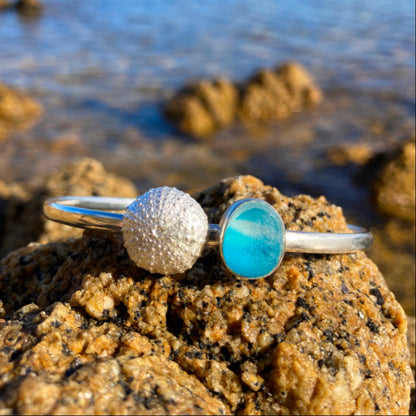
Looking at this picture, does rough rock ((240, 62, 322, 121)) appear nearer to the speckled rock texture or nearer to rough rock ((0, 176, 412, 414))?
the speckled rock texture

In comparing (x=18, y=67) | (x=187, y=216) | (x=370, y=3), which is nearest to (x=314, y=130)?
(x=187, y=216)

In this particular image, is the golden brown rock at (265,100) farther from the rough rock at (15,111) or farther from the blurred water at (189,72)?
the rough rock at (15,111)

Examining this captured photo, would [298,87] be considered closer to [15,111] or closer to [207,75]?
[207,75]

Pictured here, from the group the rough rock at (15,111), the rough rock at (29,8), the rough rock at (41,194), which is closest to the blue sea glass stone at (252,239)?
the rough rock at (41,194)

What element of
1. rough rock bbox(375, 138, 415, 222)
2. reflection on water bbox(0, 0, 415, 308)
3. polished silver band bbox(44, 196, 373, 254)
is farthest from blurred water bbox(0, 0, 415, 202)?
polished silver band bbox(44, 196, 373, 254)

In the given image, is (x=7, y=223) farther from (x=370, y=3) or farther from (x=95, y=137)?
(x=370, y=3)

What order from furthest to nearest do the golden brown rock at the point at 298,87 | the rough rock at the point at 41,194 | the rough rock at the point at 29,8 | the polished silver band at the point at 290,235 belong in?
1. the rough rock at the point at 29,8
2. the golden brown rock at the point at 298,87
3. the rough rock at the point at 41,194
4. the polished silver band at the point at 290,235

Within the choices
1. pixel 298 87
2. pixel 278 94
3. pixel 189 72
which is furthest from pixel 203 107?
pixel 189 72
